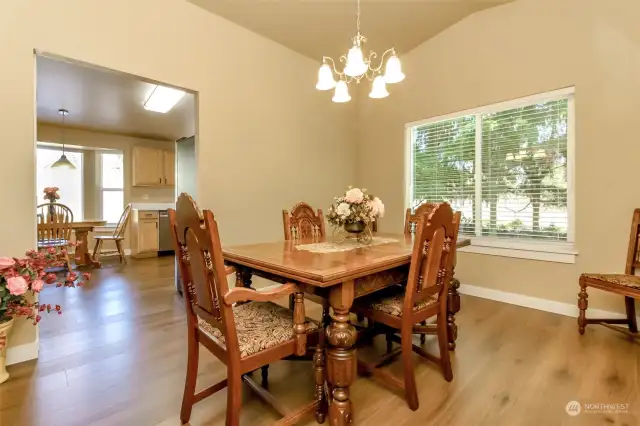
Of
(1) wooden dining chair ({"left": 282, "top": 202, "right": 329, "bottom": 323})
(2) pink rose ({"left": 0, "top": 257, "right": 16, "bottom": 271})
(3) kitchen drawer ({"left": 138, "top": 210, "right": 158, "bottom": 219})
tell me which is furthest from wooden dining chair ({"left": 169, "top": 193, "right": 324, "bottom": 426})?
(3) kitchen drawer ({"left": 138, "top": 210, "right": 158, "bottom": 219})

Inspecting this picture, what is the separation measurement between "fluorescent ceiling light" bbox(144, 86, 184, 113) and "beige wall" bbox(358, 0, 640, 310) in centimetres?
304

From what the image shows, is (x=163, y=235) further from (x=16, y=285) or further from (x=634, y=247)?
(x=634, y=247)

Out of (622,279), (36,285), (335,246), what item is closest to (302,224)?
(335,246)

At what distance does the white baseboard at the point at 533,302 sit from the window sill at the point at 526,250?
39 centimetres

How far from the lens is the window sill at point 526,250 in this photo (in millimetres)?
2964

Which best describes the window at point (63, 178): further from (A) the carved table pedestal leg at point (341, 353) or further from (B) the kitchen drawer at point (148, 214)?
(A) the carved table pedestal leg at point (341, 353)

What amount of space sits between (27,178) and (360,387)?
8.14 feet

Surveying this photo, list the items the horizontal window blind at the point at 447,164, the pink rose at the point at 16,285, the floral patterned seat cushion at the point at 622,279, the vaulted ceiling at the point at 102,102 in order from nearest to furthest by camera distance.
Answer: the pink rose at the point at 16,285
the floral patterned seat cushion at the point at 622,279
the vaulted ceiling at the point at 102,102
the horizontal window blind at the point at 447,164

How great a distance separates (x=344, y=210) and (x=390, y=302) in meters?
0.61

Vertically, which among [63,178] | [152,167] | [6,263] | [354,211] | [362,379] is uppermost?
[152,167]

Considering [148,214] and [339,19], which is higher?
[339,19]

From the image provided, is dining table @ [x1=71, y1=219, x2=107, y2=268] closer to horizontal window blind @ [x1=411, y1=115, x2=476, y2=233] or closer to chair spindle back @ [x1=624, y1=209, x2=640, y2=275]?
horizontal window blind @ [x1=411, y1=115, x2=476, y2=233]

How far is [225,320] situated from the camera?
46.8 inches

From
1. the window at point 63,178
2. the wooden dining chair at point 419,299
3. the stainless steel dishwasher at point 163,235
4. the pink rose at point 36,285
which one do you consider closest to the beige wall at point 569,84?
the wooden dining chair at point 419,299
